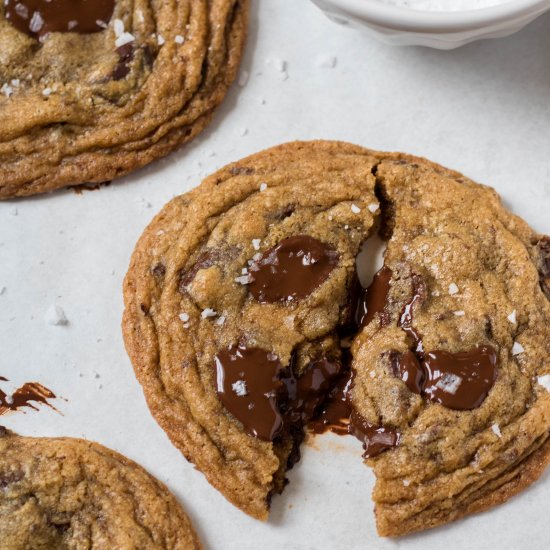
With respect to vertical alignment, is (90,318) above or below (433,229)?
below

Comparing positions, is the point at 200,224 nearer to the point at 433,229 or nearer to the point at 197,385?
the point at 197,385

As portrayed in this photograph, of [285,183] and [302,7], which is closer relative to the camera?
[285,183]

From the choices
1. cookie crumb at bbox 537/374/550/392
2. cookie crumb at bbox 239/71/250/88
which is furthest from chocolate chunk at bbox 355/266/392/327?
cookie crumb at bbox 239/71/250/88

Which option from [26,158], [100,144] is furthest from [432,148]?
[26,158]

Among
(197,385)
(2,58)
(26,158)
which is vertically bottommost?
(197,385)

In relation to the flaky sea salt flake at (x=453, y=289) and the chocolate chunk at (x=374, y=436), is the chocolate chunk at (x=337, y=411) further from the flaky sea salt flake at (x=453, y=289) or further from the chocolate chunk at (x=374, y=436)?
the flaky sea salt flake at (x=453, y=289)

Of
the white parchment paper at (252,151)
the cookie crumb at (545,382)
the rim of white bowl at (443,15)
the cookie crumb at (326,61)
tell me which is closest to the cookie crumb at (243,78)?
the white parchment paper at (252,151)

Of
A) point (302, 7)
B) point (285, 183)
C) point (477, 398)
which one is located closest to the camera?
point (477, 398)
